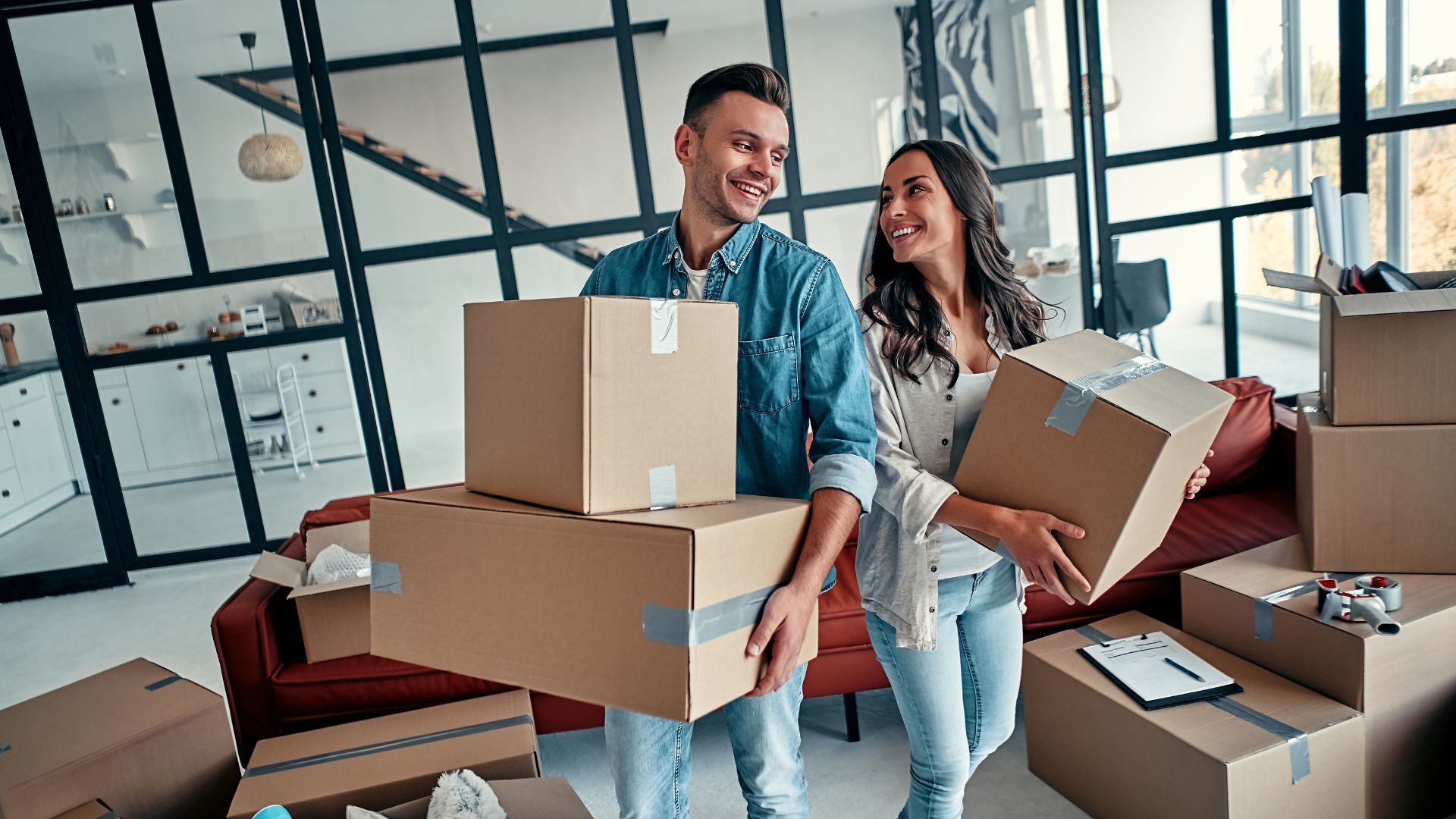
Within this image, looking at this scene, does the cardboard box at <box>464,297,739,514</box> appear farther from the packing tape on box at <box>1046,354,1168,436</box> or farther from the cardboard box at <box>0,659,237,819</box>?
the cardboard box at <box>0,659,237,819</box>

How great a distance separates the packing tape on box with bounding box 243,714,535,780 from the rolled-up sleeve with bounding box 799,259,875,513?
97 cm

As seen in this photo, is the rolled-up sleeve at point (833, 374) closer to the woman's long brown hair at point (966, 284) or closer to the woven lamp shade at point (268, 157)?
the woman's long brown hair at point (966, 284)

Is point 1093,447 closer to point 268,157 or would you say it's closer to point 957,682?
point 957,682

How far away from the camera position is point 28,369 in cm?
383

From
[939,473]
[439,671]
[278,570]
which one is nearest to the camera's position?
[939,473]

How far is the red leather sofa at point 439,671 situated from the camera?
1941mm

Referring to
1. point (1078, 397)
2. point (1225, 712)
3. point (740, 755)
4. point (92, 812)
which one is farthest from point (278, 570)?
point (1225, 712)

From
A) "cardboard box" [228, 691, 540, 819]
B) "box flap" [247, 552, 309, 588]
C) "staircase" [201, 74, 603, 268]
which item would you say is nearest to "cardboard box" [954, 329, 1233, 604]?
"cardboard box" [228, 691, 540, 819]

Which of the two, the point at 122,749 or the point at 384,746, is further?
the point at 384,746

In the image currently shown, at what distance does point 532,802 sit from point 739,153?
1027 mm

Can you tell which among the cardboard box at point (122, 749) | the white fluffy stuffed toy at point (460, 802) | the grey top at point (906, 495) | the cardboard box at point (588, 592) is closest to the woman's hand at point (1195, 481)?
the grey top at point (906, 495)

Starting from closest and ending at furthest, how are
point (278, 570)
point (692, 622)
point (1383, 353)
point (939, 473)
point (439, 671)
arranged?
point (692, 622)
point (939, 473)
point (1383, 353)
point (278, 570)
point (439, 671)

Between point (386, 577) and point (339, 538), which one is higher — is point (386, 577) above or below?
above

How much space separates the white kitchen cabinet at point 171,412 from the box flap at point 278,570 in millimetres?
2424
